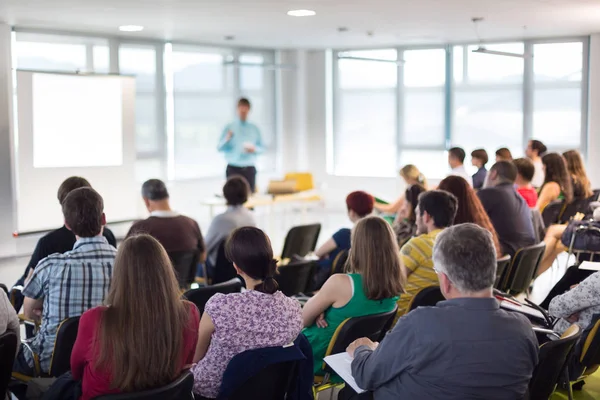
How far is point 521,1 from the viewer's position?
7.75 m

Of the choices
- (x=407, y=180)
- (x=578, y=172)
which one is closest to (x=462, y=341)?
(x=407, y=180)

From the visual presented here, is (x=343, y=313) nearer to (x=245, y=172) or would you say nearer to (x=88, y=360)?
(x=88, y=360)

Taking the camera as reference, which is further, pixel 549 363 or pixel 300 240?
pixel 300 240

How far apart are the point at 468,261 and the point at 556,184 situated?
5.62 meters

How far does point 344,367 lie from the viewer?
2.78 metres

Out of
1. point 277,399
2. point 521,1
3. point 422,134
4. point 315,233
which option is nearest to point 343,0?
point 521,1

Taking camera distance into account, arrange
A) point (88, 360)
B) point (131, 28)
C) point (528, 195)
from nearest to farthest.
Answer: point (88, 360)
point (528, 195)
point (131, 28)

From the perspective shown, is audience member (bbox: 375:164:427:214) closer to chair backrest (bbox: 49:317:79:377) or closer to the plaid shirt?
the plaid shirt

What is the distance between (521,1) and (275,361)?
6.02 meters

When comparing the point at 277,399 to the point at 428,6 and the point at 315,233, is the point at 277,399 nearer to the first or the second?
the point at 315,233

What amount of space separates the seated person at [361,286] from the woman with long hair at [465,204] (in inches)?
61.9

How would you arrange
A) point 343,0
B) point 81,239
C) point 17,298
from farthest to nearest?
point 343,0 < point 17,298 < point 81,239

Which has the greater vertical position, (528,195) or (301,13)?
(301,13)

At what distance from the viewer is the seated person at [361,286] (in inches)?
143
